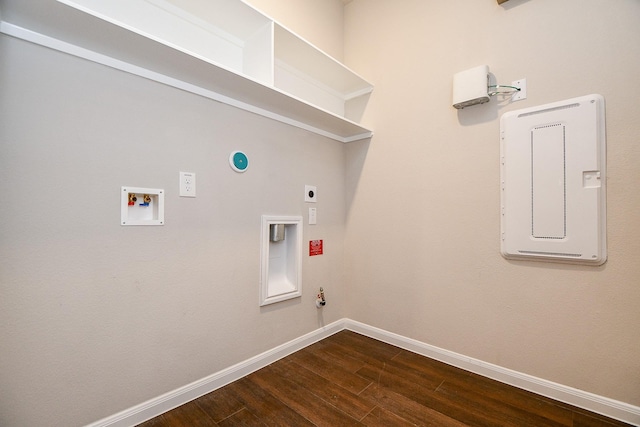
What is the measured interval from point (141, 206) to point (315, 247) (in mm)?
1357

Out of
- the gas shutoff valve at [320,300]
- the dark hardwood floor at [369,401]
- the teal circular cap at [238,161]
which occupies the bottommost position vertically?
the dark hardwood floor at [369,401]

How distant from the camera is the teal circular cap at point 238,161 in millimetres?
1818

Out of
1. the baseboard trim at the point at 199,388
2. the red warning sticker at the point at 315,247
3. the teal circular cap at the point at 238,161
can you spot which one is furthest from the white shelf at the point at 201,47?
the baseboard trim at the point at 199,388

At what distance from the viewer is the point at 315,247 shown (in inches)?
94.6

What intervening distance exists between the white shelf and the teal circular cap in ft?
1.10

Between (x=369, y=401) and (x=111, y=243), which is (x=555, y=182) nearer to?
(x=369, y=401)

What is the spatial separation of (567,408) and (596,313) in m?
0.57

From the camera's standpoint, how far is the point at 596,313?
1519 millimetres

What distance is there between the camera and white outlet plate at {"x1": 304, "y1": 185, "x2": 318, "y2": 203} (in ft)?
7.61

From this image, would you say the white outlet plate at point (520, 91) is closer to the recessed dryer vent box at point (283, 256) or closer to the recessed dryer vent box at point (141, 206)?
the recessed dryer vent box at point (283, 256)

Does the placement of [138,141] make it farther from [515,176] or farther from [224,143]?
[515,176]

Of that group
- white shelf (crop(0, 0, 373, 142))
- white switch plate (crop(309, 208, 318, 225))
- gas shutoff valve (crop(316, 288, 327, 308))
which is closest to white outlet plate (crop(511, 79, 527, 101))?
white shelf (crop(0, 0, 373, 142))

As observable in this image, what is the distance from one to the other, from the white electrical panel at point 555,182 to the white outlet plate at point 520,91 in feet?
0.31

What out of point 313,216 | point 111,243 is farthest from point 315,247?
point 111,243
